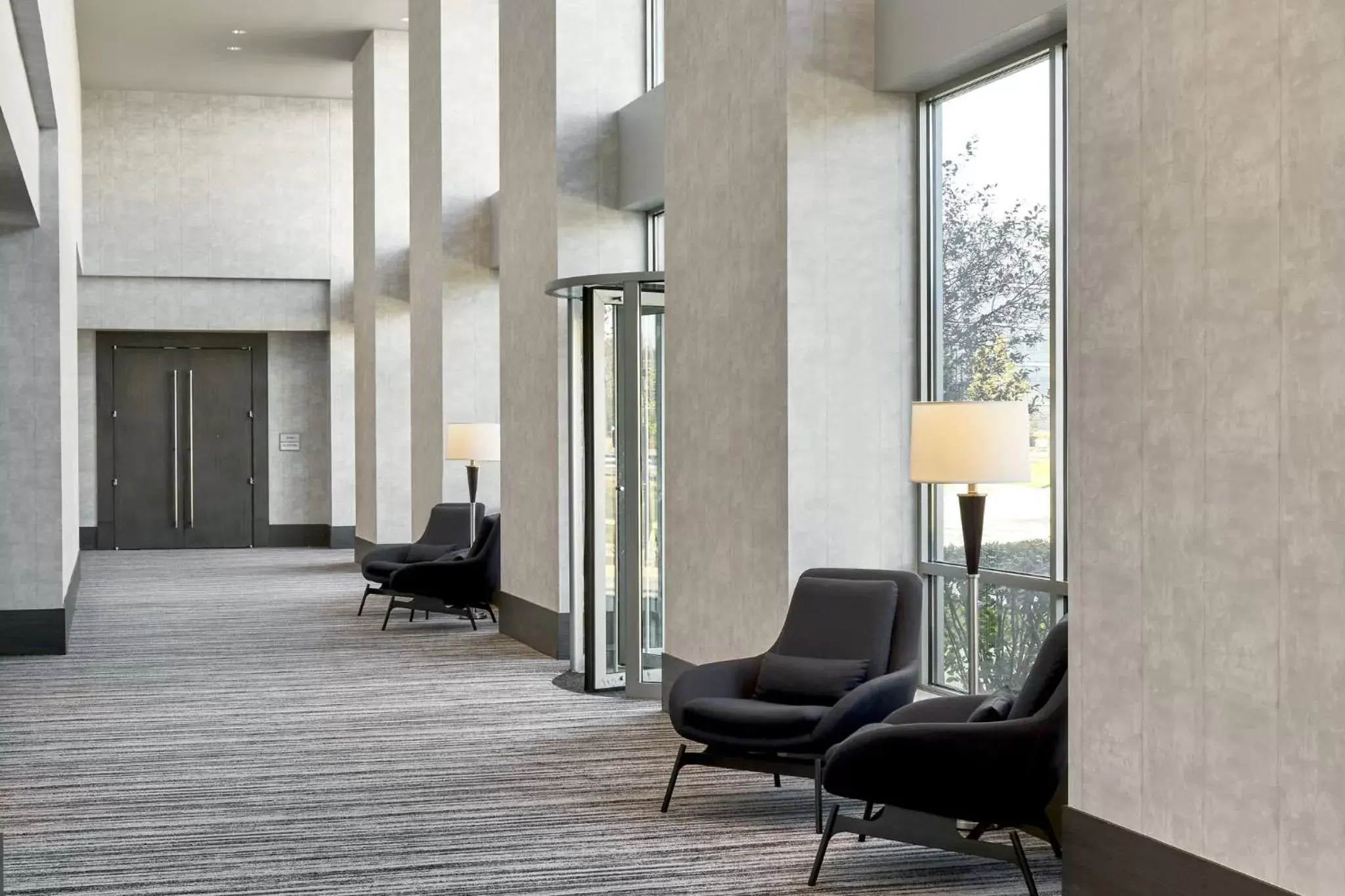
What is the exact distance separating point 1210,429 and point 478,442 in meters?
8.22

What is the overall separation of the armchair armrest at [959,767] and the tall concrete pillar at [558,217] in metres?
5.16

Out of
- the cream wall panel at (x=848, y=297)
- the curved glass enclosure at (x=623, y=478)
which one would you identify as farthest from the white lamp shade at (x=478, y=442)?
the cream wall panel at (x=848, y=297)

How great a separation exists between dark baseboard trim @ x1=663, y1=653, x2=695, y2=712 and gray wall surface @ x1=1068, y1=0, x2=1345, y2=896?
363 cm

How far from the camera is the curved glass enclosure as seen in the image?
8.35 metres

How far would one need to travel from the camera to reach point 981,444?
5129 millimetres

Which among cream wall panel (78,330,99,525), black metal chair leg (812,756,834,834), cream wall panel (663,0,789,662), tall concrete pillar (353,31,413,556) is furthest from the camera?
cream wall panel (78,330,99,525)

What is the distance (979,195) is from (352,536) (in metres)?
14.8

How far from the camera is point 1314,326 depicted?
3631 mm

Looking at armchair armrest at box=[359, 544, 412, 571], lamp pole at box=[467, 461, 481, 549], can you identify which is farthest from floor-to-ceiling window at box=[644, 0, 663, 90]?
armchair armrest at box=[359, 544, 412, 571]

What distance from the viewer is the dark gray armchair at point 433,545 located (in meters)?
12.5

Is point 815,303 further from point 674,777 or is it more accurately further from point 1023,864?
point 1023,864

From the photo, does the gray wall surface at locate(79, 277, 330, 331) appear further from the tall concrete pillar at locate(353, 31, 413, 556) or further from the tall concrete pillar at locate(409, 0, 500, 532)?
the tall concrete pillar at locate(409, 0, 500, 532)

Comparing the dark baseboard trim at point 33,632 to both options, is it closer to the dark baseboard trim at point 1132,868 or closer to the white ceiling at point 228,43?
the white ceiling at point 228,43

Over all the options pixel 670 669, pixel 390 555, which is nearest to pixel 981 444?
pixel 670 669
